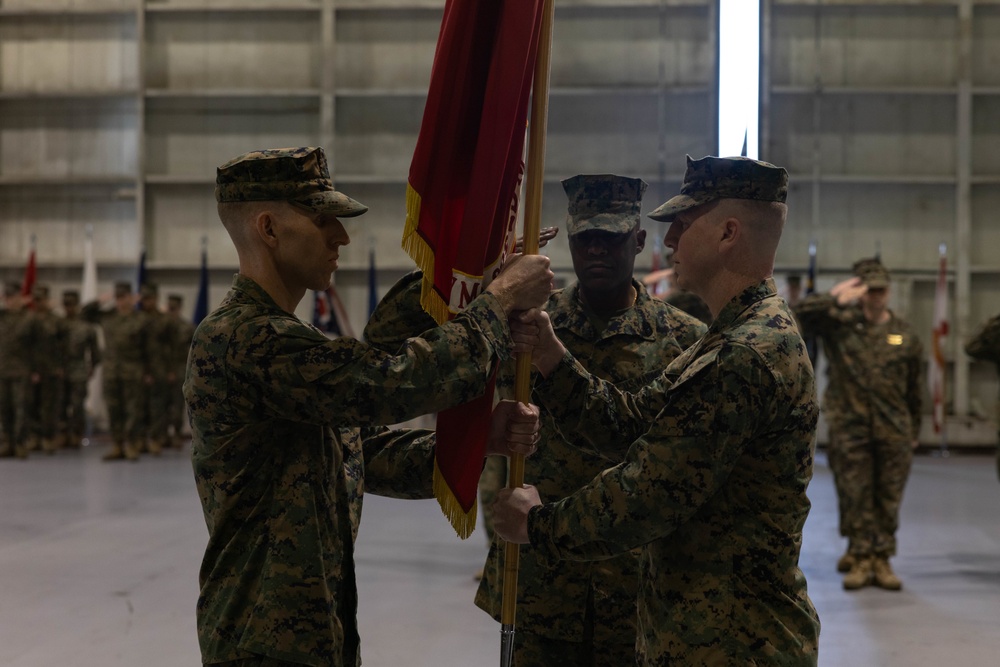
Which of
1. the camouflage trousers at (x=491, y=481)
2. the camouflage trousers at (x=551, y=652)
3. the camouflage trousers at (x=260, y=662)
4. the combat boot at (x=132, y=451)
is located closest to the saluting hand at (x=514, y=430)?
the camouflage trousers at (x=260, y=662)

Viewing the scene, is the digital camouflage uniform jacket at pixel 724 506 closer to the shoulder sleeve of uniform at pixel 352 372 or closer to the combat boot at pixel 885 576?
the shoulder sleeve of uniform at pixel 352 372

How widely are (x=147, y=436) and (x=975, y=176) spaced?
1164 centimetres

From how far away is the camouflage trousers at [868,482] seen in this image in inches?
257

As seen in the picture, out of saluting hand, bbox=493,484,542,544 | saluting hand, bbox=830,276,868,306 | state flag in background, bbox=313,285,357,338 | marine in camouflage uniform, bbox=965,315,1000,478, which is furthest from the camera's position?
state flag in background, bbox=313,285,357,338

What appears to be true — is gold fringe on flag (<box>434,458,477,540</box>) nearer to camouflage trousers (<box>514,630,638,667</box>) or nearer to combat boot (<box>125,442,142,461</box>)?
camouflage trousers (<box>514,630,638,667</box>)

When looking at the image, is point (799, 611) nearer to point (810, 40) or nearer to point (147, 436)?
point (147, 436)

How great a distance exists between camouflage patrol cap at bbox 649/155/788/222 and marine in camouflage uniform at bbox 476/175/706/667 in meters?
0.97

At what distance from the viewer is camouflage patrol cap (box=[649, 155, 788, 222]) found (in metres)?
2.22

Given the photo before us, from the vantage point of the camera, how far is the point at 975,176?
46.8 ft

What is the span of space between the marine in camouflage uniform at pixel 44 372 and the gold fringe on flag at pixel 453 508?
12.2 metres

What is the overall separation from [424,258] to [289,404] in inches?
20.0

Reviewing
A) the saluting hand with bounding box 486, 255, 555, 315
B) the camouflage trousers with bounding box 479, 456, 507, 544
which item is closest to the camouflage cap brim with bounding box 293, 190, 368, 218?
the saluting hand with bounding box 486, 255, 555, 315

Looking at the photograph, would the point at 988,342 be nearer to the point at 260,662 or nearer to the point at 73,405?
the point at 260,662

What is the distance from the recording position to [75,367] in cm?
1377
